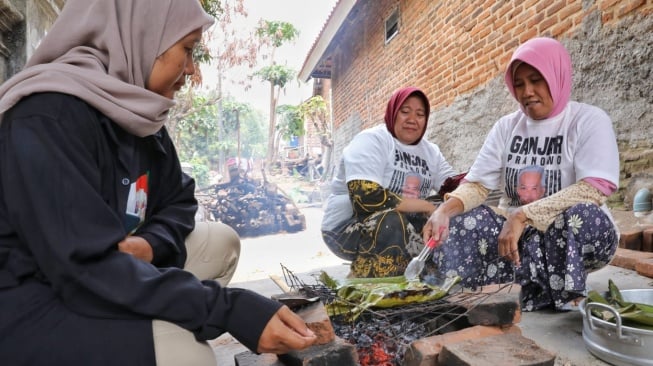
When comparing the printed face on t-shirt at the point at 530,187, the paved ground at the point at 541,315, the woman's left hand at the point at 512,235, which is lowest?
the paved ground at the point at 541,315

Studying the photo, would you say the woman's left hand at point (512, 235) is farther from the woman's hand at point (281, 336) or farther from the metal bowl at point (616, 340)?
the woman's hand at point (281, 336)

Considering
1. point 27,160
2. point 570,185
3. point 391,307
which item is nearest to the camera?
point 27,160

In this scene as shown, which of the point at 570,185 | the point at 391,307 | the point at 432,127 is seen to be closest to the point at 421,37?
the point at 432,127

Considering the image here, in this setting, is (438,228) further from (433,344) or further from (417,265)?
(433,344)

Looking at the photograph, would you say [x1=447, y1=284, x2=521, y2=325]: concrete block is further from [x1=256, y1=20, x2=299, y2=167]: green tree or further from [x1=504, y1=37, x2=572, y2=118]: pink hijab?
[x1=256, y1=20, x2=299, y2=167]: green tree

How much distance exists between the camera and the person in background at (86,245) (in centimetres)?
94

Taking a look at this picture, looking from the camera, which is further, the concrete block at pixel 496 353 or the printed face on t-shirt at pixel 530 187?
the printed face on t-shirt at pixel 530 187

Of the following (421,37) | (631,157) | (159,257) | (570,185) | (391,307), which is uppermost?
(421,37)

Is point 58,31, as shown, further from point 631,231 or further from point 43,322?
point 631,231

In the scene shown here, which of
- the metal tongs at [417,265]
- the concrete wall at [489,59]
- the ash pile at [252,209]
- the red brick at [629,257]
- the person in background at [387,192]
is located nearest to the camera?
the metal tongs at [417,265]

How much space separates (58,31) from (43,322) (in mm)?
806

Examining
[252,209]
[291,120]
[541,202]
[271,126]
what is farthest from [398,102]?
[271,126]

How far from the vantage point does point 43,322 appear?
0.97 metres

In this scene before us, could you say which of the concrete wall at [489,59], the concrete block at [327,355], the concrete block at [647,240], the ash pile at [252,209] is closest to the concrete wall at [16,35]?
the concrete block at [327,355]
